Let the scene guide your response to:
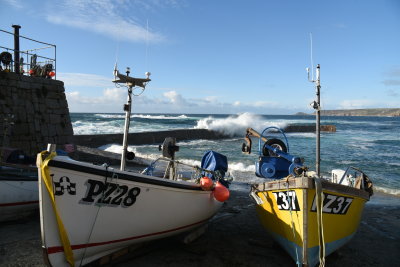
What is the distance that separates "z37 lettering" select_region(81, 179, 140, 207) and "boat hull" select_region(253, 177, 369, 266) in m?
2.51

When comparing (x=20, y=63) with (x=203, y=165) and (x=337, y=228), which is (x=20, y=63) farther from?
(x=337, y=228)

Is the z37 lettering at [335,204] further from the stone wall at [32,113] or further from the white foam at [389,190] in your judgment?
the stone wall at [32,113]

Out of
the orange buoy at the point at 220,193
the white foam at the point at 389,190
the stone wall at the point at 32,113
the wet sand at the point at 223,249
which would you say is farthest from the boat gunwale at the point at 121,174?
the white foam at the point at 389,190

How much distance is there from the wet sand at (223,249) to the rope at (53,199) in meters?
0.95

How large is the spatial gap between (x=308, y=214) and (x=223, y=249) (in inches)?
84.2

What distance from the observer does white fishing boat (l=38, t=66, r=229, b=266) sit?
4480 millimetres

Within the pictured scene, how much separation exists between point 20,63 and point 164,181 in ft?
38.7

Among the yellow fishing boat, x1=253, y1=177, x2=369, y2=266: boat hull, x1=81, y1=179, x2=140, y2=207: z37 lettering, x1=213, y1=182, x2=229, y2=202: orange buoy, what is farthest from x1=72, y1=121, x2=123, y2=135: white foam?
x1=253, y1=177, x2=369, y2=266: boat hull

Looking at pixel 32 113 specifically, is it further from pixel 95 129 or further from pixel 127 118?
pixel 95 129

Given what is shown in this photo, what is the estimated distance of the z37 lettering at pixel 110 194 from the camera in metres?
4.70

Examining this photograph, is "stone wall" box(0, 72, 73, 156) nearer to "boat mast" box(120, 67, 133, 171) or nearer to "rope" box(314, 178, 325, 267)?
"boat mast" box(120, 67, 133, 171)

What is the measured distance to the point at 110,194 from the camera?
192 inches

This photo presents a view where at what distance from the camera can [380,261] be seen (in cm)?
610

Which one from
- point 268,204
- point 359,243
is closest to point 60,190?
point 268,204
